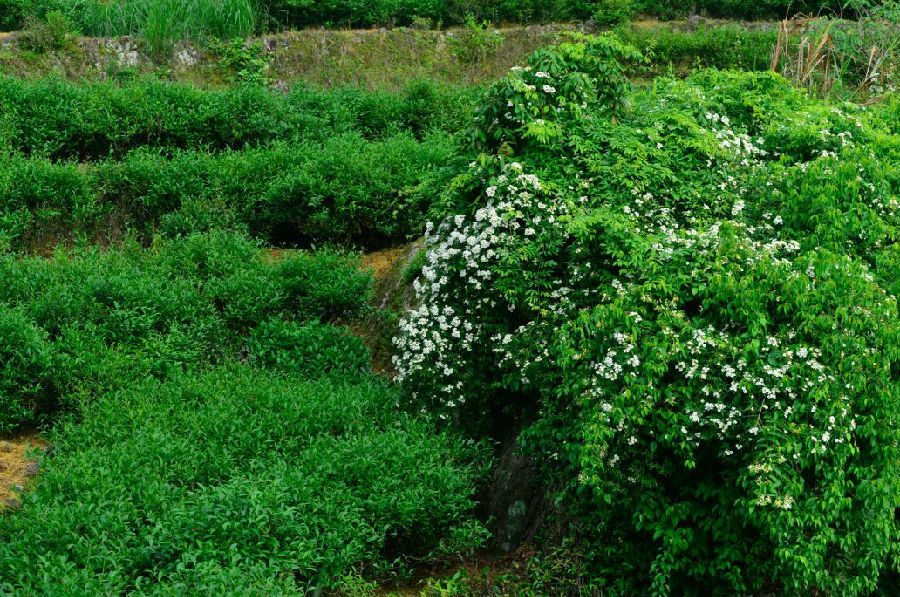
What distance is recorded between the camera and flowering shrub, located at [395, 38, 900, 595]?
5.07 m

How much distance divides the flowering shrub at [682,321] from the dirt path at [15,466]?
291cm

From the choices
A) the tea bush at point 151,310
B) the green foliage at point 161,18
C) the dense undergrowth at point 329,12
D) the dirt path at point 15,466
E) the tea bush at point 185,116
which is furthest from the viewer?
the dense undergrowth at point 329,12

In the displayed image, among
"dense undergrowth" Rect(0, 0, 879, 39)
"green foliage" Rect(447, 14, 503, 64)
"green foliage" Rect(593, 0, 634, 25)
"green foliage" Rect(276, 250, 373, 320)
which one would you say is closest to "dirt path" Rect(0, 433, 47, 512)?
"green foliage" Rect(276, 250, 373, 320)

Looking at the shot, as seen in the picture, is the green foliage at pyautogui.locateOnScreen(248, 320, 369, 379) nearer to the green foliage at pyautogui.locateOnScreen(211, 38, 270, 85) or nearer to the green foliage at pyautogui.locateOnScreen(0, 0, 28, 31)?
the green foliage at pyautogui.locateOnScreen(211, 38, 270, 85)

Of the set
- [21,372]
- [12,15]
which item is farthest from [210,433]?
[12,15]

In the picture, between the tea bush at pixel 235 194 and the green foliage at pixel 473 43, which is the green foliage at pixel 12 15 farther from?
the green foliage at pixel 473 43

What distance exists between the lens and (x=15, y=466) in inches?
257

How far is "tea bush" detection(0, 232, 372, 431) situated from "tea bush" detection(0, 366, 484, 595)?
0.44m

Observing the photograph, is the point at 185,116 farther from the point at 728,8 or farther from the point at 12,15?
the point at 728,8

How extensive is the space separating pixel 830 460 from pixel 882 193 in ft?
7.19

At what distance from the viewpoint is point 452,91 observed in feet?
43.0

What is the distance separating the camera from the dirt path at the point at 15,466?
19.8ft

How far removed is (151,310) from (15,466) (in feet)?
6.20

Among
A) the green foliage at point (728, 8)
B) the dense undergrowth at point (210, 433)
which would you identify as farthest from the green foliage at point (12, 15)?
the green foliage at point (728, 8)
